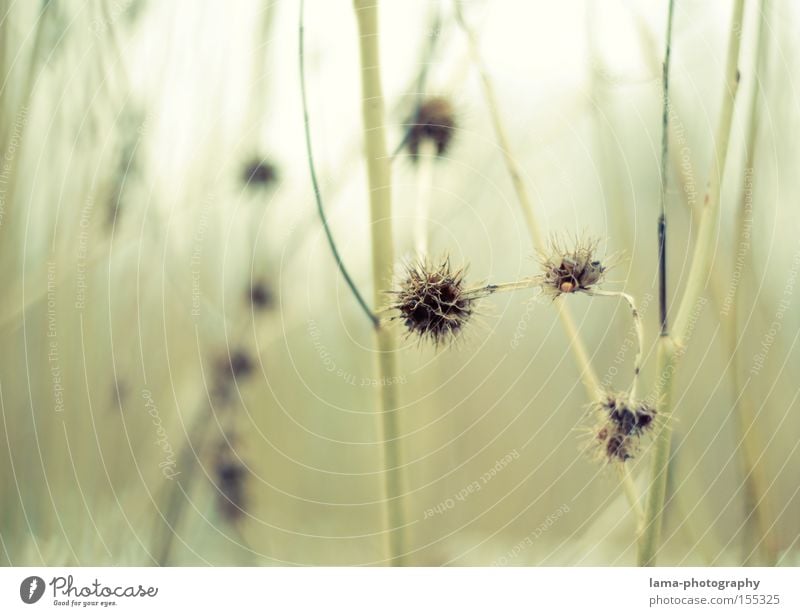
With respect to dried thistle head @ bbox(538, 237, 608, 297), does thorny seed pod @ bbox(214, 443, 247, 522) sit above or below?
below

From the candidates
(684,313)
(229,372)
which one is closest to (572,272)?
(684,313)

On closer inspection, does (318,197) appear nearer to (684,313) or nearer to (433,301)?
(433,301)

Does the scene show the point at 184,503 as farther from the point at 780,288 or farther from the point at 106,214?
the point at 780,288

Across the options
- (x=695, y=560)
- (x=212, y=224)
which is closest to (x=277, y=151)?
(x=212, y=224)
